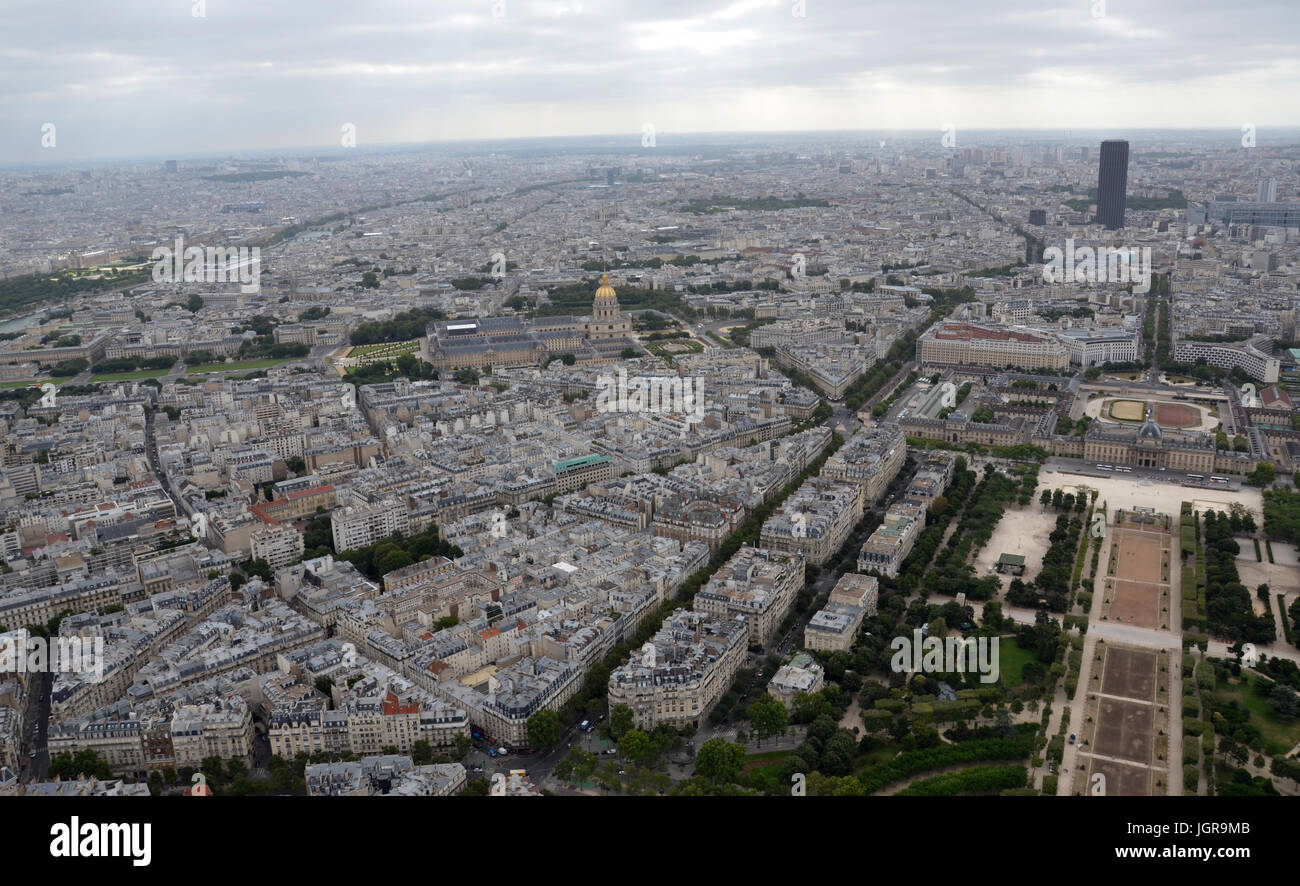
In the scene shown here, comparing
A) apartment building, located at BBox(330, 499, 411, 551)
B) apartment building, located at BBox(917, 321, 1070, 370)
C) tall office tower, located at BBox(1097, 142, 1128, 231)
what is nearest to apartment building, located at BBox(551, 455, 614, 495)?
apartment building, located at BBox(330, 499, 411, 551)

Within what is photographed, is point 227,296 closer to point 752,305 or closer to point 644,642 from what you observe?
point 752,305

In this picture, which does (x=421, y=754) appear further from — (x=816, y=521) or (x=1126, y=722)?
(x=1126, y=722)

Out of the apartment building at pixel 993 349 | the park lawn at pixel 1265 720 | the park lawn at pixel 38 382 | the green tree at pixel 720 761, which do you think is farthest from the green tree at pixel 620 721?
the park lawn at pixel 38 382

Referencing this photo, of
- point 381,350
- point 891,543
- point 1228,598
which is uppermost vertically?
point 381,350

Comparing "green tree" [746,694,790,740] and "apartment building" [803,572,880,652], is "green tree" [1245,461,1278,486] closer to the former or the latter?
"apartment building" [803,572,880,652]

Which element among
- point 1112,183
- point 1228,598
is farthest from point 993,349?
point 1112,183

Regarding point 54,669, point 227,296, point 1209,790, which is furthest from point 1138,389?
point 227,296
